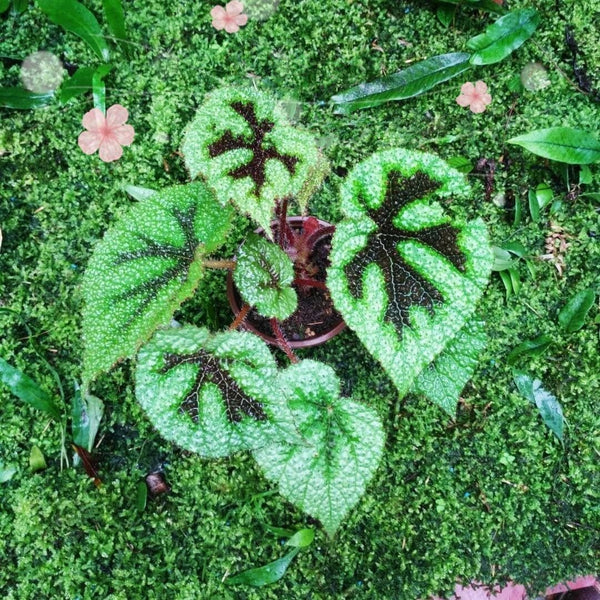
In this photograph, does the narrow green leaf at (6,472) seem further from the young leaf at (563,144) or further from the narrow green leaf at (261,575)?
the young leaf at (563,144)

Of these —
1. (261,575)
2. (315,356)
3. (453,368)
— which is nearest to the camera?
(453,368)

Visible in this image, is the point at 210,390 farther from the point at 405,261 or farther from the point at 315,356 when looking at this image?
the point at 315,356

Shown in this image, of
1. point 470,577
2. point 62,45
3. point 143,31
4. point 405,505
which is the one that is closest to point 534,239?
point 405,505

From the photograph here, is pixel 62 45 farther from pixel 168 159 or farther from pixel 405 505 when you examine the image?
pixel 405 505

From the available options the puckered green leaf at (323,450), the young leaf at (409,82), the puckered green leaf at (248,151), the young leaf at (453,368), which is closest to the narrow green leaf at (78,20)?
the young leaf at (409,82)

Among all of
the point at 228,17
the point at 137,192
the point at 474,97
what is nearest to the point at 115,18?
the point at 228,17

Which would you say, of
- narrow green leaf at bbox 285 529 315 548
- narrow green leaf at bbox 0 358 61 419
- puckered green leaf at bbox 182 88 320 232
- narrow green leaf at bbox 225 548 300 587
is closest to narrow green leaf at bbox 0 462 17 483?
narrow green leaf at bbox 0 358 61 419

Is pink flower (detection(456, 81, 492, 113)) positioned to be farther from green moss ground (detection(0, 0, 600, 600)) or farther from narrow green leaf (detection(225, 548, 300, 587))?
narrow green leaf (detection(225, 548, 300, 587))
